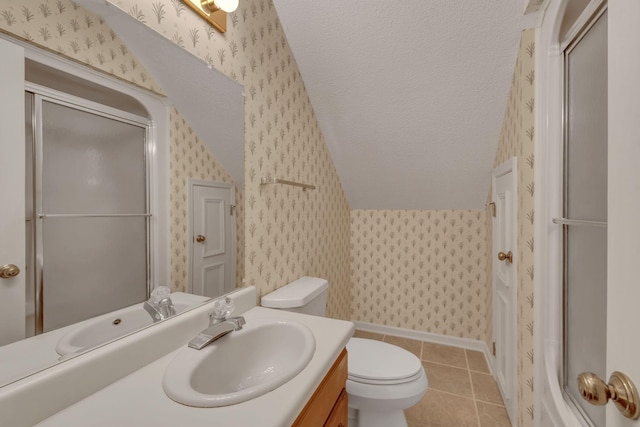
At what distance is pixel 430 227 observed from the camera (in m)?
2.67

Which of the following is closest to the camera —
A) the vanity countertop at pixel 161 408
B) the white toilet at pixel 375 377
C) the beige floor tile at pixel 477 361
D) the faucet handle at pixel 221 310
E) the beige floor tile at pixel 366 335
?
the vanity countertop at pixel 161 408

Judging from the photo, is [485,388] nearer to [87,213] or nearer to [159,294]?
[159,294]

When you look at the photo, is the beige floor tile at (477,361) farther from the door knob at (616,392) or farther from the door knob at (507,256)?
the door knob at (616,392)

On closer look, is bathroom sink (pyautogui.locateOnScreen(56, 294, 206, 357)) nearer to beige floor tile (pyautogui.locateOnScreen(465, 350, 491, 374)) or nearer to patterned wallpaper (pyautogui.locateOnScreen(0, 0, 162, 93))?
patterned wallpaper (pyautogui.locateOnScreen(0, 0, 162, 93))

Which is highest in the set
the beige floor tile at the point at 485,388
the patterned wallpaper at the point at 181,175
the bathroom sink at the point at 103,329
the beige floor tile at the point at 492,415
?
the patterned wallpaper at the point at 181,175

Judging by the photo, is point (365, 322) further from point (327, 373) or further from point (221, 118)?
point (221, 118)

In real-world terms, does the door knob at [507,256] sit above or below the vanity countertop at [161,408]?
above

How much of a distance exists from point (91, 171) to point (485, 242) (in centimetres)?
267

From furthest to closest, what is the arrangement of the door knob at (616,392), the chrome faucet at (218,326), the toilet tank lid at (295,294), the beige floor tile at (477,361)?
the beige floor tile at (477,361) < the toilet tank lid at (295,294) < the chrome faucet at (218,326) < the door knob at (616,392)

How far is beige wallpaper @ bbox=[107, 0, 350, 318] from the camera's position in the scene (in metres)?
1.14

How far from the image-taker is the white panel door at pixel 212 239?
1097 mm

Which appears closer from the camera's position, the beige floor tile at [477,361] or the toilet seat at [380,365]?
the toilet seat at [380,365]

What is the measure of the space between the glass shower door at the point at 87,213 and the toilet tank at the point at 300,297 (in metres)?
0.65

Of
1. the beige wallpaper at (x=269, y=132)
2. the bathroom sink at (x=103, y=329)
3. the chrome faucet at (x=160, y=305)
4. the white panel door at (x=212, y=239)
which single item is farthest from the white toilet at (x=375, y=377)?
the bathroom sink at (x=103, y=329)
